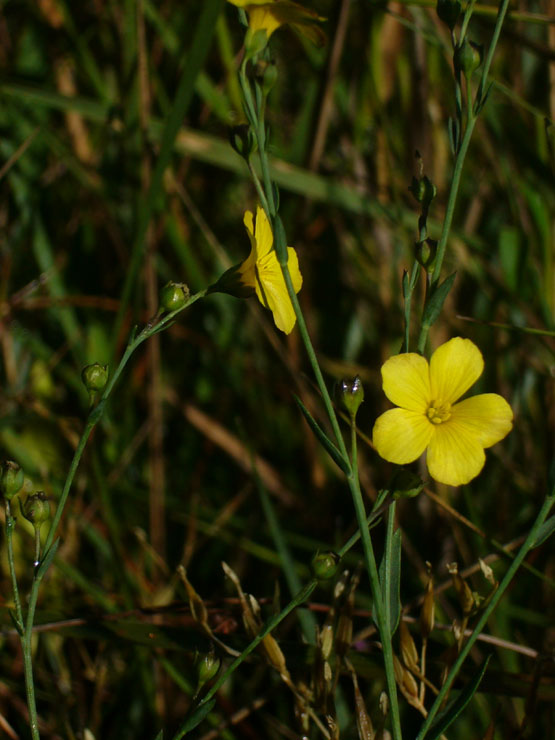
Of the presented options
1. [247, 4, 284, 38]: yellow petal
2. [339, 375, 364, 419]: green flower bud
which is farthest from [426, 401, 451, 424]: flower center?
[247, 4, 284, 38]: yellow petal

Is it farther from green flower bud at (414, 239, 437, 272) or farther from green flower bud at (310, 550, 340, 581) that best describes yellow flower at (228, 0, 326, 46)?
green flower bud at (310, 550, 340, 581)

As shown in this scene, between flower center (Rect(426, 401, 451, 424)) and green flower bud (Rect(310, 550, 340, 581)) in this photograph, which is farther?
flower center (Rect(426, 401, 451, 424))

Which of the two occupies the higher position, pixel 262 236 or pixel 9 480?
pixel 262 236

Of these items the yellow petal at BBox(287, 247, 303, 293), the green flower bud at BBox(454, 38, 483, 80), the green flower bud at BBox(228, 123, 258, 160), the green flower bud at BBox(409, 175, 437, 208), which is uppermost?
the green flower bud at BBox(454, 38, 483, 80)

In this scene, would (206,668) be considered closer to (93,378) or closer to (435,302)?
(93,378)

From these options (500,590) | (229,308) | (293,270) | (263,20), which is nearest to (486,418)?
(500,590)

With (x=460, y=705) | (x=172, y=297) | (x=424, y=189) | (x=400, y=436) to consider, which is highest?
(x=424, y=189)

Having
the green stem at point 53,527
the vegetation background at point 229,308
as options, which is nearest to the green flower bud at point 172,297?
the green stem at point 53,527

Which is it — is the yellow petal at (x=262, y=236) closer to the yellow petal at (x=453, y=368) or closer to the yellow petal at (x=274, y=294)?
the yellow petal at (x=274, y=294)
